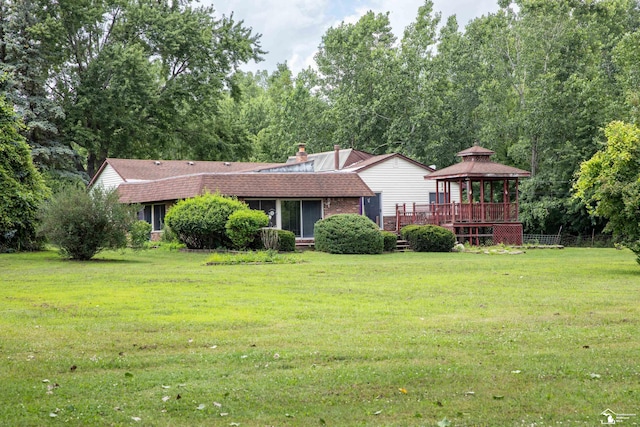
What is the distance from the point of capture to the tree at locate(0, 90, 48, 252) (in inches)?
1091

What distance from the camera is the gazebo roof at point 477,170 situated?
36812mm

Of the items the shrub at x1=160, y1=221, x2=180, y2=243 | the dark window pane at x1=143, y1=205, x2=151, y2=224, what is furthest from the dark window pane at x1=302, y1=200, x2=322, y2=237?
the dark window pane at x1=143, y1=205, x2=151, y2=224

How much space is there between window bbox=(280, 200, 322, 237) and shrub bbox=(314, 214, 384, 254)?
14.2 ft

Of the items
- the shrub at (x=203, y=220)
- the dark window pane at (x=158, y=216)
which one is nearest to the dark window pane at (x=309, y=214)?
the shrub at (x=203, y=220)

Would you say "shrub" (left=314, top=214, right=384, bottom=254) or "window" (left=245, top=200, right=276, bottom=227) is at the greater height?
"window" (left=245, top=200, right=276, bottom=227)

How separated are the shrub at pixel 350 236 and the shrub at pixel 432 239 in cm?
226

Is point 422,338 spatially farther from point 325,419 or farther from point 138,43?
point 138,43

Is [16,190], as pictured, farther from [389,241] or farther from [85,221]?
[389,241]

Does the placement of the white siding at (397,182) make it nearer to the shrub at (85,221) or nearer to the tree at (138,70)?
the tree at (138,70)

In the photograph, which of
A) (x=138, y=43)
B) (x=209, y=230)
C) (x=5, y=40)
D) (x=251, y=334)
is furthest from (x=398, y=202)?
(x=251, y=334)

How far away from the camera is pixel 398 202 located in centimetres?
4188

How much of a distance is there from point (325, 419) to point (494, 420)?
4.70 ft

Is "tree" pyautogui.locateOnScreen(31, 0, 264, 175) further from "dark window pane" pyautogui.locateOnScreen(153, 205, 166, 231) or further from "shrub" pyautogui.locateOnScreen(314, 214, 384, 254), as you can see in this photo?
"shrub" pyautogui.locateOnScreen(314, 214, 384, 254)

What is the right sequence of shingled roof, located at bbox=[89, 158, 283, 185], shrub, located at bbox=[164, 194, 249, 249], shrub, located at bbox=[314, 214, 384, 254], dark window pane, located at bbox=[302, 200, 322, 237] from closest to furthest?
shrub, located at bbox=[164, 194, 249, 249] → shrub, located at bbox=[314, 214, 384, 254] → dark window pane, located at bbox=[302, 200, 322, 237] → shingled roof, located at bbox=[89, 158, 283, 185]
